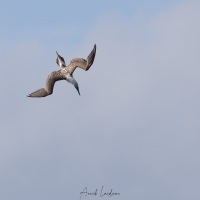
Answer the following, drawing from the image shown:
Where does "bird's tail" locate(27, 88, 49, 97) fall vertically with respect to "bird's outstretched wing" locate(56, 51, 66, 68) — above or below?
below

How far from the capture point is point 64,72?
216 ft

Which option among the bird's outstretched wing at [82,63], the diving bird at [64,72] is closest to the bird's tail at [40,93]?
the diving bird at [64,72]

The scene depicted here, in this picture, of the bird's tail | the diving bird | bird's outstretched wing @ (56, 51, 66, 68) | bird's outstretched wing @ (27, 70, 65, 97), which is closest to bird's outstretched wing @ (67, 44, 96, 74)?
the diving bird

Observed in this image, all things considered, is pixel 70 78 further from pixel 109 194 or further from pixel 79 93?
pixel 109 194

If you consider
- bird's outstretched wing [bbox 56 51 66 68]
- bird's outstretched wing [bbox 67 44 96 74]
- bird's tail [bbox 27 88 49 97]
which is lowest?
bird's tail [bbox 27 88 49 97]

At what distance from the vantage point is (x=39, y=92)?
67312 millimetres

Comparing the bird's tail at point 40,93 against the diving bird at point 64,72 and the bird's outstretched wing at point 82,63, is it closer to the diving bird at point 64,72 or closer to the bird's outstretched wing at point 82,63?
the diving bird at point 64,72

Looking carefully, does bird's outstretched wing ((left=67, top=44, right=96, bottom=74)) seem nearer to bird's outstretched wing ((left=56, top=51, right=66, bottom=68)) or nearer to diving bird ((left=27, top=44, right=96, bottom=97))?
diving bird ((left=27, top=44, right=96, bottom=97))

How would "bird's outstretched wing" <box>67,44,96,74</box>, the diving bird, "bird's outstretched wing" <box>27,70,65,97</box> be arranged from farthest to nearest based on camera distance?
"bird's outstretched wing" <box>27,70,65,97</box>, "bird's outstretched wing" <box>67,44,96,74</box>, the diving bird

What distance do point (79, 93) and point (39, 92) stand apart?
3988mm

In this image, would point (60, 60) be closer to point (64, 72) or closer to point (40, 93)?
point (64, 72)

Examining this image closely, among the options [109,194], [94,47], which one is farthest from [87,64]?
[109,194]

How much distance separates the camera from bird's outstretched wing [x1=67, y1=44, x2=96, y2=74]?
65.7m

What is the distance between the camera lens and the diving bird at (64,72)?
65.5 meters
